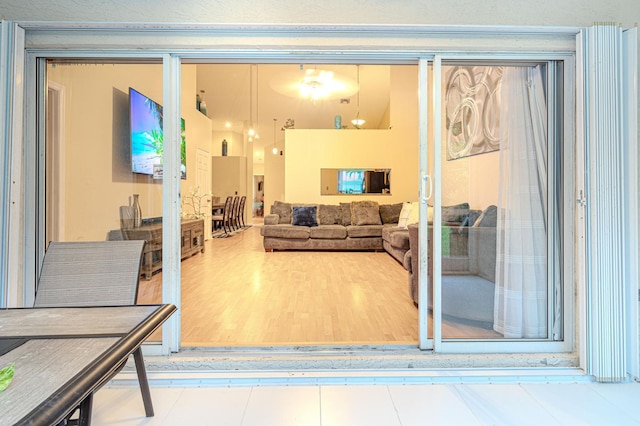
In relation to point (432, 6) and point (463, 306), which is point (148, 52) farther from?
point (463, 306)

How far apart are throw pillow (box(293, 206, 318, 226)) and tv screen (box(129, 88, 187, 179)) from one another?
4164 millimetres

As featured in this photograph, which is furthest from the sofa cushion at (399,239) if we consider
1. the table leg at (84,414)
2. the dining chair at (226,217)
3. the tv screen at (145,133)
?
the dining chair at (226,217)

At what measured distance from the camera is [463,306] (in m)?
2.18

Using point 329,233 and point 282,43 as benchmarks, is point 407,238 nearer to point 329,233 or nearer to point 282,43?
point 329,233

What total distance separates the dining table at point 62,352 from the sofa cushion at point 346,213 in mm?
5703

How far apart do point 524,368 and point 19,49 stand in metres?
3.56

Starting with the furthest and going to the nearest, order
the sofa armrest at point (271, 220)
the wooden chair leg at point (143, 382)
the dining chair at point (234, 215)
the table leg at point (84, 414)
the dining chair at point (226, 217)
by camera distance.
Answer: the dining chair at point (234, 215) → the dining chair at point (226, 217) → the sofa armrest at point (271, 220) → the wooden chair leg at point (143, 382) → the table leg at point (84, 414)

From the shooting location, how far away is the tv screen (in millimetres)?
2168

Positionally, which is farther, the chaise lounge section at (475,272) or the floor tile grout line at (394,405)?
the chaise lounge section at (475,272)

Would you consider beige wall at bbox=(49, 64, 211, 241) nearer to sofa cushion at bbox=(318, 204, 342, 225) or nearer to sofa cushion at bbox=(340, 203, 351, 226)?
sofa cushion at bbox=(318, 204, 342, 225)

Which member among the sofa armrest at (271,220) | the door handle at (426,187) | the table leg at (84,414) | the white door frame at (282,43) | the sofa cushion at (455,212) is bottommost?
the table leg at (84,414)

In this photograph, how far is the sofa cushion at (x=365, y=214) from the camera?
6587mm

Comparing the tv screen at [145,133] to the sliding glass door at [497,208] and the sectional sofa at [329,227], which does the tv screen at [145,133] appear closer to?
the sliding glass door at [497,208]

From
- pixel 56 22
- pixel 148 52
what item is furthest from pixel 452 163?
pixel 56 22
